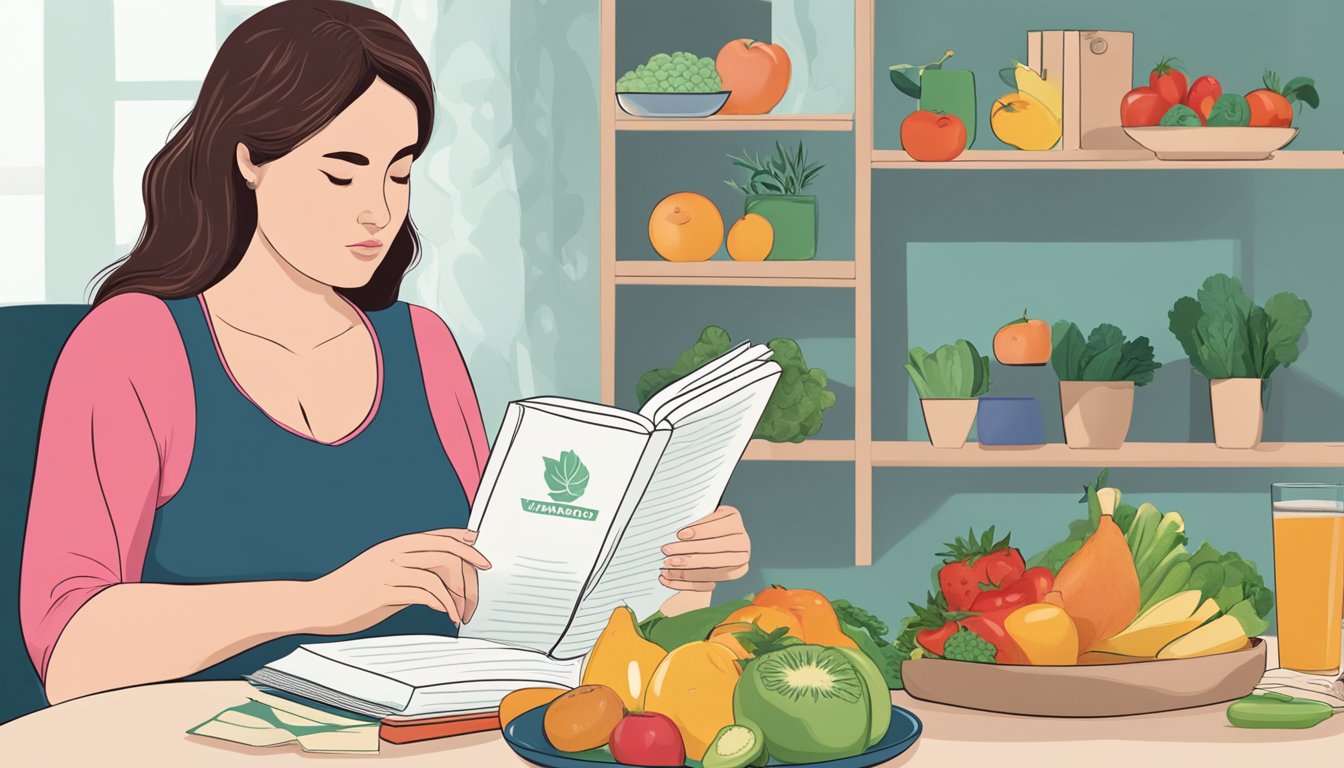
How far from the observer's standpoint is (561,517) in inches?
50.0

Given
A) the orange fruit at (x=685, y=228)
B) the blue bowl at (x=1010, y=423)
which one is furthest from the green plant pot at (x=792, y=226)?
the blue bowl at (x=1010, y=423)

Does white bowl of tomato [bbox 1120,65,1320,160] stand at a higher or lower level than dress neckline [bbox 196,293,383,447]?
higher

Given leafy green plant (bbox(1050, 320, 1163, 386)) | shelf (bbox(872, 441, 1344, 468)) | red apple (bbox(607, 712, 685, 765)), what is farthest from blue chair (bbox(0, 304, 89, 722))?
leafy green plant (bbox(1050, 320, 1163, 386))

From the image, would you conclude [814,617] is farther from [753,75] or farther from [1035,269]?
[1035,269]

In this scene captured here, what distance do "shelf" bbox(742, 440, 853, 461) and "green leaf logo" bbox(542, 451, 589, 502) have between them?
1.20 metres

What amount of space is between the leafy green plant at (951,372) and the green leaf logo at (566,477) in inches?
52.4

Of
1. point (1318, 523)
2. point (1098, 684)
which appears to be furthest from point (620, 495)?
point (1318, 523)

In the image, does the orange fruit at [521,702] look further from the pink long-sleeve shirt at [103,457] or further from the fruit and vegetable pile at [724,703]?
the pink long-sleeve shirt at [103,457]

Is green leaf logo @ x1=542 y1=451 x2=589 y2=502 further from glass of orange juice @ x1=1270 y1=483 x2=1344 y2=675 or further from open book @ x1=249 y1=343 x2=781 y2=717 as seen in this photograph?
glass of orange juice @ x1=1270 y1=483 x2=1344 y2=675

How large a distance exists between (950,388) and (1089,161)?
0.50 metres

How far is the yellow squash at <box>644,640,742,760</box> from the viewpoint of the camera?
98cm

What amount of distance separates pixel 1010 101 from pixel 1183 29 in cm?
46

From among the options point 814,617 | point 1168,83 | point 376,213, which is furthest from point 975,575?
point 1168,83

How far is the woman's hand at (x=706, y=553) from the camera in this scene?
153 cm
